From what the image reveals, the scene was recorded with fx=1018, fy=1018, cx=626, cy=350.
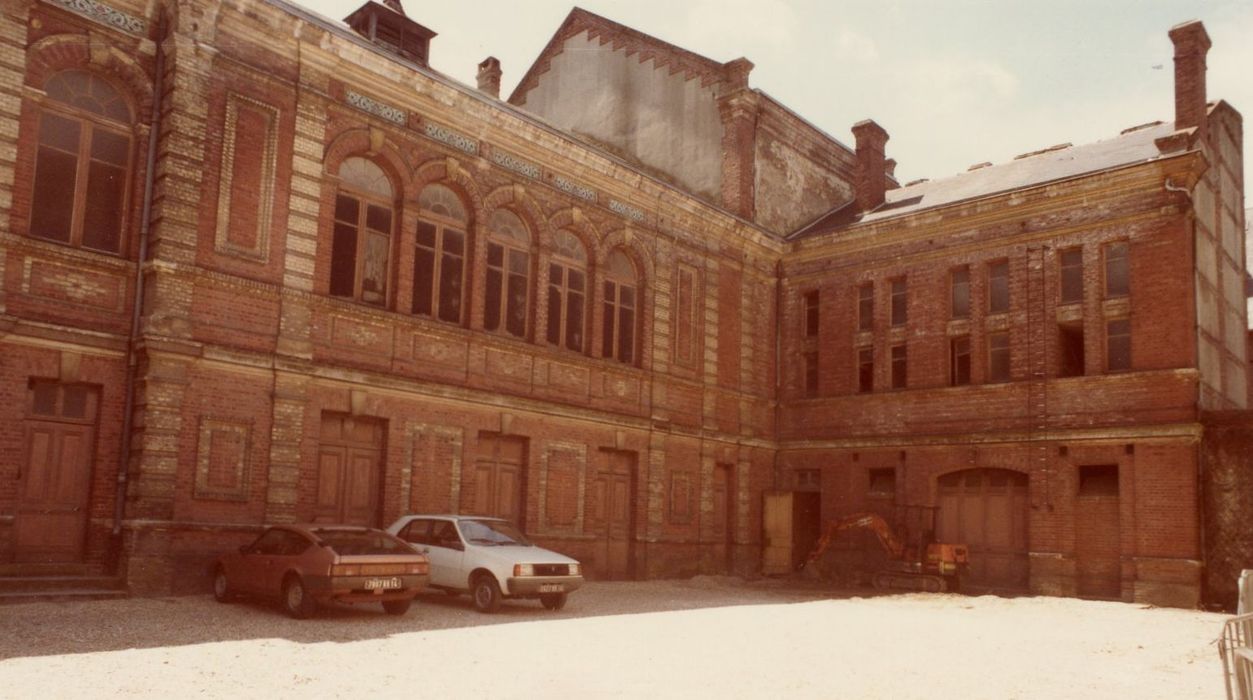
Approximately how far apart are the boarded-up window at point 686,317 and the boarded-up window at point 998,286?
285 inches

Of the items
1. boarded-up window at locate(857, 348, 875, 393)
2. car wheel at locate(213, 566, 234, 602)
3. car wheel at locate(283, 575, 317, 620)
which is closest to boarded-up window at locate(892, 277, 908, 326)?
boarded-up window at locate(857, 348, 875, 393)

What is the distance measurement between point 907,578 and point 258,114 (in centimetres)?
1689

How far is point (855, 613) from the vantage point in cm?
1861

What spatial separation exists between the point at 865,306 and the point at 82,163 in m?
19.2

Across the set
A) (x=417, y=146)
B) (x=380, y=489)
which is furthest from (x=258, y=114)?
(x=380, y=489)

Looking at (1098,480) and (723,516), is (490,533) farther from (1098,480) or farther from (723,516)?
(1098,480)

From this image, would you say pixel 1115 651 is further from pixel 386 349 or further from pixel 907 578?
pixel 386 349

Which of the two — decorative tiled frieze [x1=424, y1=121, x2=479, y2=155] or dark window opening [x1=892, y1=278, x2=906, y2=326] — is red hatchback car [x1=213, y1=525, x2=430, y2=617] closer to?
decorative tiled frieze [x1=424, y1=121, x2=479, y2=155]

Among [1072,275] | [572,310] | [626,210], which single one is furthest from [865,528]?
[626,210]

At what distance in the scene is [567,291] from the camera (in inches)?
892

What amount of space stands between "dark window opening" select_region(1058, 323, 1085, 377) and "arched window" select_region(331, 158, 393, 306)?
51.0 feet

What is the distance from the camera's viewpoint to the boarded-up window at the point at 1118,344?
22.9 metres

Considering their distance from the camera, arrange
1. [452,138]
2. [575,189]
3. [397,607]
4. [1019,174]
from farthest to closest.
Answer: [1019,174]
[575,189]
[452,138]
[397,607]

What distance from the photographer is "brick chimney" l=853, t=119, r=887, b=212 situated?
3028cm
